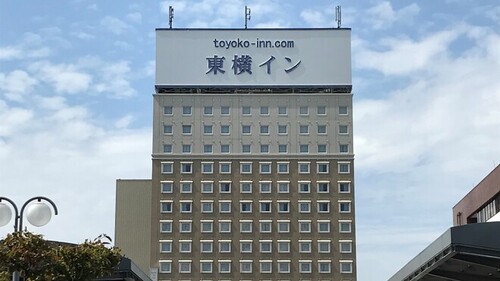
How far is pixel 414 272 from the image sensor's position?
40344 mm

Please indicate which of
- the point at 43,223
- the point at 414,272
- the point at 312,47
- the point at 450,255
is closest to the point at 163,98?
the point at 312,47

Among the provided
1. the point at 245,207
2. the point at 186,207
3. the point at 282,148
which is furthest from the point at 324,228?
the point at 186,207

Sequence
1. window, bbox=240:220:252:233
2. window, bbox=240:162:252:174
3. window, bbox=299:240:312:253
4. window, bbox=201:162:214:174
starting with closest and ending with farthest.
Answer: window, bbox=299:240:312:253 < window, bbox=240:220:252:233 < window, bbox=240:162:252:174 < window, bbox=201:162:214:174

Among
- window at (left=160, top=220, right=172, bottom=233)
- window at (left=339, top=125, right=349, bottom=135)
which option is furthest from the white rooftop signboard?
window at (left=160, top=220, right=172, bottom=233)

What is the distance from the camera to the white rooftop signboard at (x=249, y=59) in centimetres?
10838

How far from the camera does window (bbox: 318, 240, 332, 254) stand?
104562mm

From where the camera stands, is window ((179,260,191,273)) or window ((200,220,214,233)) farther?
window ((200,220,214,233))

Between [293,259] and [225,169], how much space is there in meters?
12.8

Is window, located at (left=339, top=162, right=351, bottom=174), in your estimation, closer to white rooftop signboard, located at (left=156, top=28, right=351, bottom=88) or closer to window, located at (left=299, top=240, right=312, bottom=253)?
window, located at (left=299, top=240, right=312, bottom=253)

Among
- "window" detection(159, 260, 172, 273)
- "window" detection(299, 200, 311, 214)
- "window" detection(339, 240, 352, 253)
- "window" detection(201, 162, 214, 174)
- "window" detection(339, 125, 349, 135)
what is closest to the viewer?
"window" detection(159, 260, 172, 273)

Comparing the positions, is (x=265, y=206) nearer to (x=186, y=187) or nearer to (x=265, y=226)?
(x=265, y=226)

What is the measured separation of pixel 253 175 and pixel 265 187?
1946 mm

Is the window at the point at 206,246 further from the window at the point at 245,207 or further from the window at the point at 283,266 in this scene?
the window at the point at 283,266

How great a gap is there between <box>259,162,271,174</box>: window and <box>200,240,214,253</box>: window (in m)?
9.95
